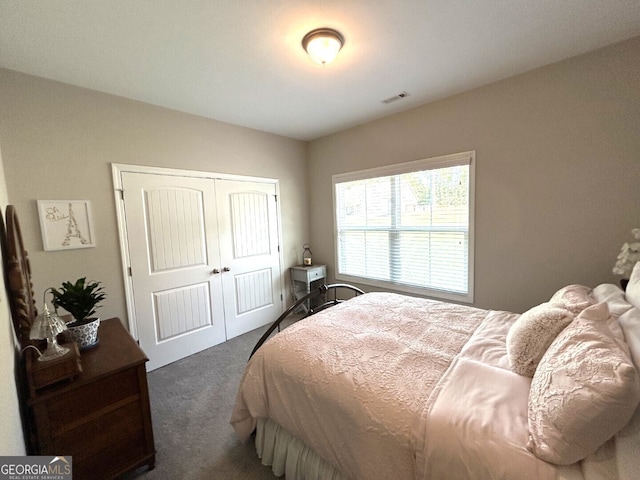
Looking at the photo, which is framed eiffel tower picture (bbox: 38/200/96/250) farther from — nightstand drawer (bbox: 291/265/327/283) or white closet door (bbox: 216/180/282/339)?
nightstand drawer (bbox: 291/265/327/283)

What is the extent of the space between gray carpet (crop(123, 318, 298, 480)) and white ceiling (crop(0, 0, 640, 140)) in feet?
8.85

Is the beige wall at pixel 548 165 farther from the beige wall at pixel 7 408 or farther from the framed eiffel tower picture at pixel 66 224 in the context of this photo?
the framed eiffel tower picture at pixel 66 224

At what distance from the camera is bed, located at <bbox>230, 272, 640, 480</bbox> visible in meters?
0.77

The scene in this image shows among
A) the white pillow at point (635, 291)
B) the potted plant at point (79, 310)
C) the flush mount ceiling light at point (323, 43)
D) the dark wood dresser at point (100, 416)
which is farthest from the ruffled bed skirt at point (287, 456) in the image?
the flush mount ceiling light at point (323, 43)

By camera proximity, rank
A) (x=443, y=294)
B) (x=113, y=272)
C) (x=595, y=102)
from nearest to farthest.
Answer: (x=595, y=102)
(x=113, y=272)
(x=443, y=294)

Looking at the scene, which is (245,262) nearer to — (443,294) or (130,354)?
(130,354)

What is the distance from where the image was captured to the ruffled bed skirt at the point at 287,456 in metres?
1.29

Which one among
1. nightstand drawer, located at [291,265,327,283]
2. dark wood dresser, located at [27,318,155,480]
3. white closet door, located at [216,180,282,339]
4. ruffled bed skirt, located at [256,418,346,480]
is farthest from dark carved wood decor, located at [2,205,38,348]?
nightstand drawer, located at [291,265,327,283]

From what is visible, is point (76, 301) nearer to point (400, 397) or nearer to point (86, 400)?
point (86, 400)

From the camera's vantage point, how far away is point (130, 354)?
1.51 m

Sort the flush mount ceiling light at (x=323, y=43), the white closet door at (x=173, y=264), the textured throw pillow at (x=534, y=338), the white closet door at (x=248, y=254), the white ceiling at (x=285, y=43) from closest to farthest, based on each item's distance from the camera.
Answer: the textured throw pillow at (x=534, y=338) → the white ceiling at (x=285, y=43) → the flush mount ceiling light at (x=323, y=43) → the white closet door at (x=173, y=264) → the white closet door at (x=248, y=254)

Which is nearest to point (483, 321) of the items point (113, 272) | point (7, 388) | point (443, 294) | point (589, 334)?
point (589, 334)

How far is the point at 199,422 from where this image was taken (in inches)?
75.7

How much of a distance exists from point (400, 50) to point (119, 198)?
271 centimetres
